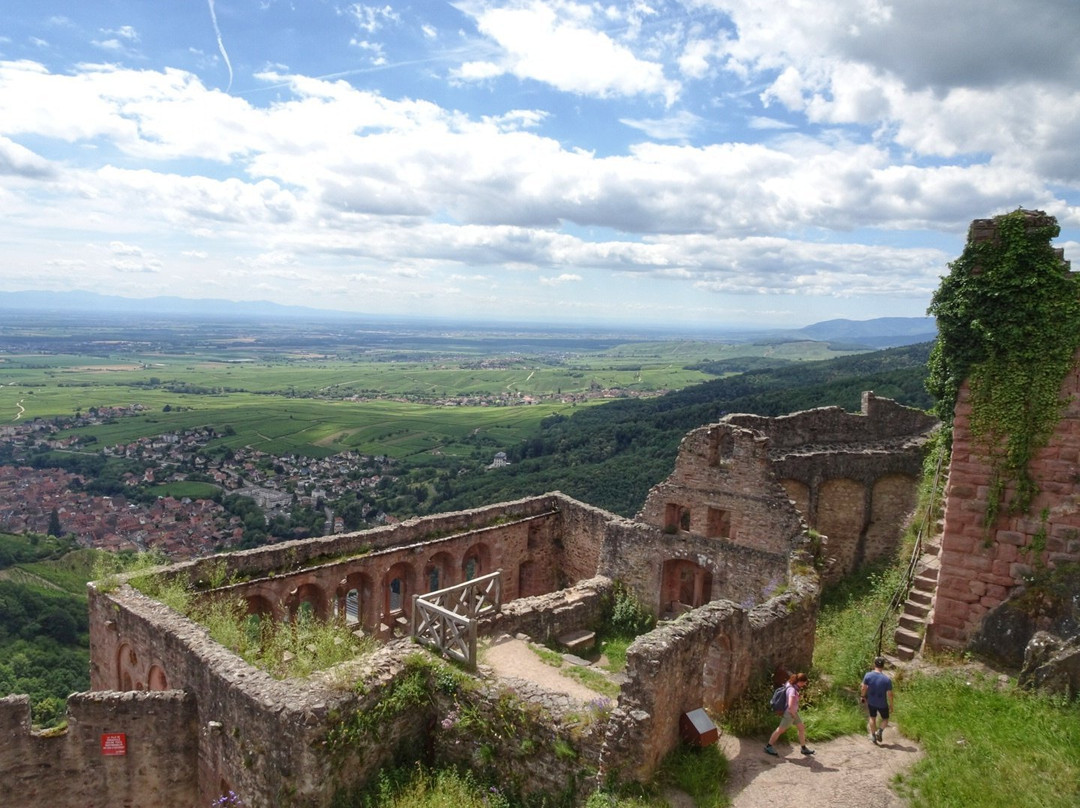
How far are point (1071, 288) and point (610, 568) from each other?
11970 mm

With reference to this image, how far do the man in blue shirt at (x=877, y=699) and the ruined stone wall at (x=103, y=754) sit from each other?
10391 mm

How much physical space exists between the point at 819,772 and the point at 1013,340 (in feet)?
25.4

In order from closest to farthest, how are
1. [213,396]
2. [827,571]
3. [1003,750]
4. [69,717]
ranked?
[1003,750], [69,717], [827,571], [213,396]

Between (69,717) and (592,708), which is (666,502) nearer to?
(592,708)

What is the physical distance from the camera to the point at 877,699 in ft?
34.1

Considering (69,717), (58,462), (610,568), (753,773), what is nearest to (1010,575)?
(753,773)

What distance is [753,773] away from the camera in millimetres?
9633

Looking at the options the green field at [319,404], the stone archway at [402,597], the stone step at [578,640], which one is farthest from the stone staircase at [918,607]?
the green field at [319,404]

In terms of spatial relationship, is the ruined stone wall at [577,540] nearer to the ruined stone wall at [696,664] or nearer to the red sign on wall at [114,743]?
the ruined stone wall at [696,664]

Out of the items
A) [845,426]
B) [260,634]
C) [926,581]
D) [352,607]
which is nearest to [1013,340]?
[926,581]

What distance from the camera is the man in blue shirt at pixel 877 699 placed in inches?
405

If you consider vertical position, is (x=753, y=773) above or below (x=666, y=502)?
below

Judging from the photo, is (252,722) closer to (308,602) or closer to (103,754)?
(103,754)

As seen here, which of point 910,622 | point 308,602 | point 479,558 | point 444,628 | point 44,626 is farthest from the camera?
point 44,626
